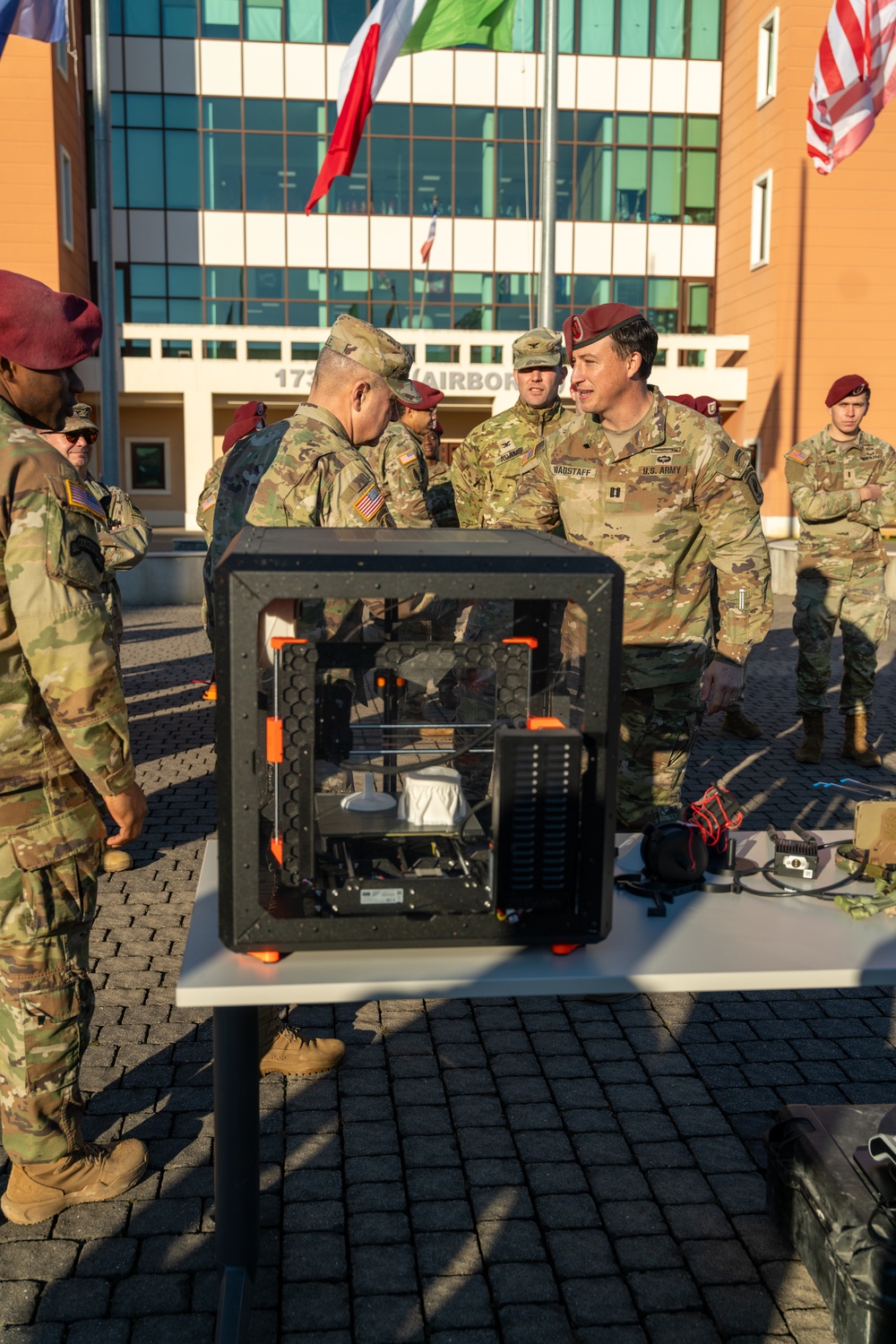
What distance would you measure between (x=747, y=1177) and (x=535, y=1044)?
0.90 meters

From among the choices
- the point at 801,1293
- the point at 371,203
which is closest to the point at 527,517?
the point at 801,1293

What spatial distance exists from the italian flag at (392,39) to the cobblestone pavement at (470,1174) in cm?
904

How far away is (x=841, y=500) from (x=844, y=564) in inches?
17.0

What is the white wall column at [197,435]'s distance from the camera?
29250mm

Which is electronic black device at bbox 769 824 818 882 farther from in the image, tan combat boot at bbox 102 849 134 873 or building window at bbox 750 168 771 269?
building window at bbox 750 168 771 269

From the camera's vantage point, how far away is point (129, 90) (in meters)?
31.1

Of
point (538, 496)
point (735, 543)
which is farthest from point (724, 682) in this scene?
point (538, 496)

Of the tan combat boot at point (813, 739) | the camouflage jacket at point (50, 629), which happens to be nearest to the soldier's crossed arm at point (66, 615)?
the camouflage jacket at point (50, 629)

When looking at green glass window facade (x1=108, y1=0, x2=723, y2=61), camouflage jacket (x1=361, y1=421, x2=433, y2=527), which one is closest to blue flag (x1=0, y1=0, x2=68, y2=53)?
camouflage jacket (x1=361, y1=421, x2=433, y2=527)

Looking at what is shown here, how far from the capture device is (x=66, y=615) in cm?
245

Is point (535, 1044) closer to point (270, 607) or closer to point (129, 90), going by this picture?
point (270, 607)

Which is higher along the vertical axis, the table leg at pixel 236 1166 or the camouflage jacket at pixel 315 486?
the camouflage jacket at pixel 315 486

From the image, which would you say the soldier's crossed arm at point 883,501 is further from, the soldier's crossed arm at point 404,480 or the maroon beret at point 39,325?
the maroon beret at point 39,325

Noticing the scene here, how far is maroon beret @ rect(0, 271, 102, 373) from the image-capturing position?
2498 millimetres
